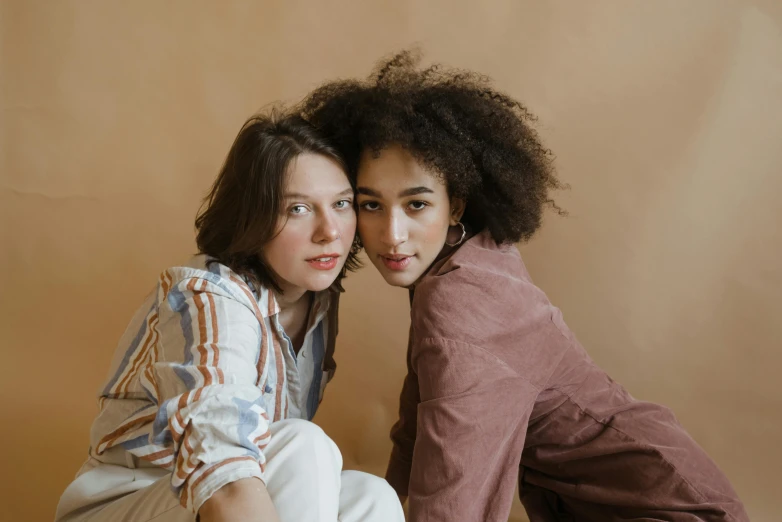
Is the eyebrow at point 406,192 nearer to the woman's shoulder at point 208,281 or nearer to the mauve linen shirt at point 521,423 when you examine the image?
the mauve linen shirt at point 521,423

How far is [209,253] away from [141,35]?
1.32 metres

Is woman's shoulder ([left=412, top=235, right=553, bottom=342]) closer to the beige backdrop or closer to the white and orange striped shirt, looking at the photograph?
the white and orange striped shirt

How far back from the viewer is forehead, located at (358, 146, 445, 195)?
67.4 inches

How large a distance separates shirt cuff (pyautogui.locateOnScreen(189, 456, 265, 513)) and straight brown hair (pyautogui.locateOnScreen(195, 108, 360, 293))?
52 cm

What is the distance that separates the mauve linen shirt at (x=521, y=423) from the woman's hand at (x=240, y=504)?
1.35 ft

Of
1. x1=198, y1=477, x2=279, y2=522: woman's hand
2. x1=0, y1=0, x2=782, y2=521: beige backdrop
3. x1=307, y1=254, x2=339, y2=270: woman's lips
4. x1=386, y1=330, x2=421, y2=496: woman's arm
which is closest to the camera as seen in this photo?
x1=198, y1=477, x2=279, y2=522: woman's hand

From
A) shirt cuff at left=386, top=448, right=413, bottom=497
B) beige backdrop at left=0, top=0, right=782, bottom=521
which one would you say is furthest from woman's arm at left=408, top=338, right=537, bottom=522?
beige backdrop at left=0, top=0, right=782, bottom=521

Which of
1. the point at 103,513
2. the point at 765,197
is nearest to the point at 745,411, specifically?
the point at 765,197

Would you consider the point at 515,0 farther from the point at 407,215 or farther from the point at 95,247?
the point at 95,247

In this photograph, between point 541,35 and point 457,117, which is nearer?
point 457,117

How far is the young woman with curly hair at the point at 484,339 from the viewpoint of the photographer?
4.96 ft

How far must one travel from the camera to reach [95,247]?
2832mm

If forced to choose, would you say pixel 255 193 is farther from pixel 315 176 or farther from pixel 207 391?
pixel 207 391

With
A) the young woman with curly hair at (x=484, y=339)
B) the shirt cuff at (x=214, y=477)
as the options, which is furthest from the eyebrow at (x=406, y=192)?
the shirt cuff at (x=214, y=477)
